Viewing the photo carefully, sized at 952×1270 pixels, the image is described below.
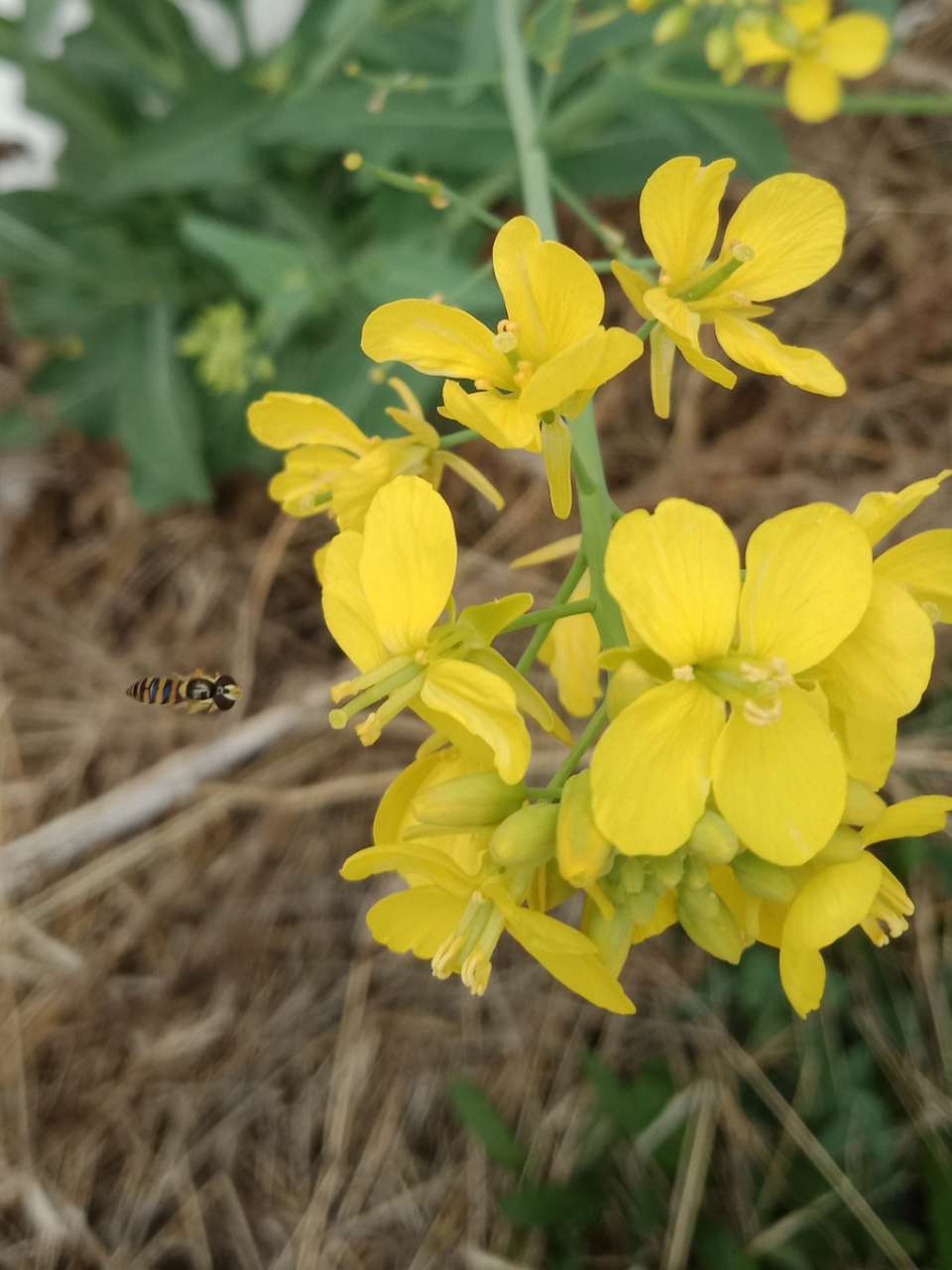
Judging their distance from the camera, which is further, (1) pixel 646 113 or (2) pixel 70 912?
(2) pixel 70 912

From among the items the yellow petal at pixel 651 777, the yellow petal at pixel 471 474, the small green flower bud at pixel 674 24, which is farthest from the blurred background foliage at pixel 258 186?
the yellow petal at pixel 651 777

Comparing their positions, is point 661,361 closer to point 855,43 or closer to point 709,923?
point 709,923

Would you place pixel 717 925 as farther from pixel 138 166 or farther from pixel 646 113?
pixel 138 166

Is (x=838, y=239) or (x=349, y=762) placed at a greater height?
(x=838, y=239)

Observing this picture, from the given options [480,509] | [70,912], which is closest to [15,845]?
[70,912]

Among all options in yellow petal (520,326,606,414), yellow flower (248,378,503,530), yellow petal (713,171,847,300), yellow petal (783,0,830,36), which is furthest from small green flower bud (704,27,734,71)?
yellow petal (520,326,606,414)

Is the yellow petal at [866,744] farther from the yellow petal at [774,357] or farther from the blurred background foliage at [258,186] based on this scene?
the blurred background foliage at [258,186]
